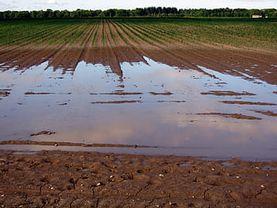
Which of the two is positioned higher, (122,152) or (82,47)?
(122,152)

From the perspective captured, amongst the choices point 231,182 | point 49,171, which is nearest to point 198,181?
point 231,182

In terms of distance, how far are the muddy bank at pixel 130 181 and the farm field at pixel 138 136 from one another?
18mm

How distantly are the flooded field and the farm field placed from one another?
36 millimetres

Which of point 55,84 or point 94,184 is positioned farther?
point 55,84

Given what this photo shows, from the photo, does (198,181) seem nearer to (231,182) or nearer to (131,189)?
(231,182)

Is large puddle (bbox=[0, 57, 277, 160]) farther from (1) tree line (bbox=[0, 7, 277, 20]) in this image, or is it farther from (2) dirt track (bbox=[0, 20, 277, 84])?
(1) tree line (bbox=[0, 7, 277, 20])

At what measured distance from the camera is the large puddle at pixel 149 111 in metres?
10.4

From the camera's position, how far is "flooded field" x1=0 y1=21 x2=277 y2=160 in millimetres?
10273

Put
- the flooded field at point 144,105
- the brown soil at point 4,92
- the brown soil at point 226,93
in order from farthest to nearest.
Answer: the brown soil at point 4,92 → the brown soil at point 226,93 → the flooded field at point 144,105

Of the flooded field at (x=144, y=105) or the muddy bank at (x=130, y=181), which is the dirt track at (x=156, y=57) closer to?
the flooded field at (x=144, y=105)

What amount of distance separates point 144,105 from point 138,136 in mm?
3311

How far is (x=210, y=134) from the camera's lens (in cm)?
1087

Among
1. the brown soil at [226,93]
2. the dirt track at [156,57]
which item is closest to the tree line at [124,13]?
the dirt track at [156,57]

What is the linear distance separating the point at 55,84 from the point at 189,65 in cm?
817
